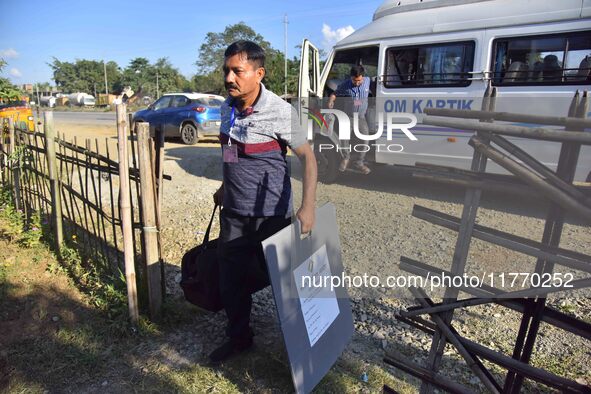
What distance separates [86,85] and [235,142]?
71.7 m

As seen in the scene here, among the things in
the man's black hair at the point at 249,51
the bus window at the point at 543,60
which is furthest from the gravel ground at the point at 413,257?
the bus window at the point at 543,60

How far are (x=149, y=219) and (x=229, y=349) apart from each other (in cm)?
89

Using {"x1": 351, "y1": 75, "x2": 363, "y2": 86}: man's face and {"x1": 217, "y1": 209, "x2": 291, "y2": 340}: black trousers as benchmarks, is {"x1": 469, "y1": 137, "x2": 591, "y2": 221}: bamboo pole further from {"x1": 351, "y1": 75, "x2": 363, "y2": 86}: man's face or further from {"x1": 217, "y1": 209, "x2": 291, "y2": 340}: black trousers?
{"x1": 351, "y1": 75, "x2": 363, "y2": 86}: man's face

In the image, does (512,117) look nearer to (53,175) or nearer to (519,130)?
(519,130)

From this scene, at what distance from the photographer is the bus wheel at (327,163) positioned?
171 cm

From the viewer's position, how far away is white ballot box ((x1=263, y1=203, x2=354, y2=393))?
1.80m

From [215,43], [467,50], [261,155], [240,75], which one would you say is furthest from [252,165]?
[215,43]

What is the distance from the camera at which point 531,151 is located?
1.26 metres

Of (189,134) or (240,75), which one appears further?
(189,134)

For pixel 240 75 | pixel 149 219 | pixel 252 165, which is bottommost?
pixel 149 219

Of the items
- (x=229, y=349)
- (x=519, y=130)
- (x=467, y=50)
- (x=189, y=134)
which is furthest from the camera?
(x=189, y=134)

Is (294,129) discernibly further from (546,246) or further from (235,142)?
(546,246)

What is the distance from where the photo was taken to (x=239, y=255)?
2205 millimetres

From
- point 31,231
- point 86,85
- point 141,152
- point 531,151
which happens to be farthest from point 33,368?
point 86,85
